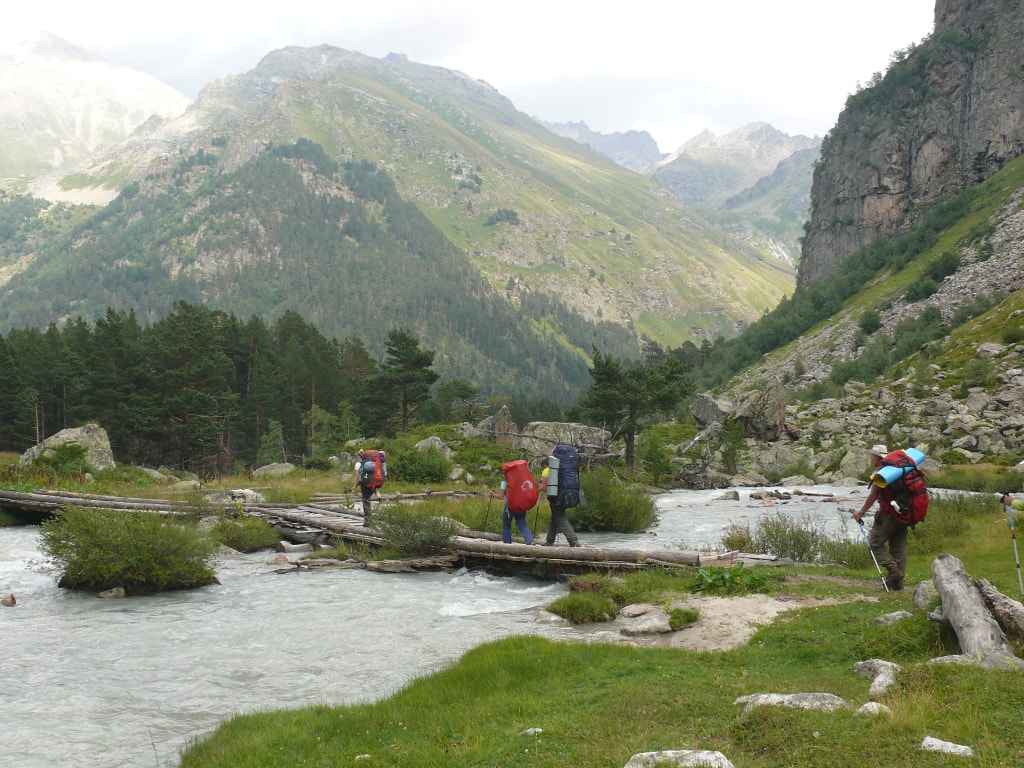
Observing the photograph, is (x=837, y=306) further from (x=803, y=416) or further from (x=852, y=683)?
(x=852, y=683)

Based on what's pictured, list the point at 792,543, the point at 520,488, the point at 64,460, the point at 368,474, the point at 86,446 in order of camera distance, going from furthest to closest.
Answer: the point at 86,446, the point at 64,460, the point at 368,474, the point at 520,488, the point at 792,543

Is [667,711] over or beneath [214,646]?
over

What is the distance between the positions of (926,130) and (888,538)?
353ft

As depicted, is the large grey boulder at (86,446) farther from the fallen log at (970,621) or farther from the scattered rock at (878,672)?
the fallen log at (970,621)

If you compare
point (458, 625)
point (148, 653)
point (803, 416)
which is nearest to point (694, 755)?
point (458, 625)

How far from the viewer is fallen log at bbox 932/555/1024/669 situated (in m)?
6.73

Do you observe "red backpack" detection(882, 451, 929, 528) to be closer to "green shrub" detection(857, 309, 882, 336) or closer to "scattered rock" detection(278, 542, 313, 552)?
"scattered rock" detection(278, 542, 313, 552)

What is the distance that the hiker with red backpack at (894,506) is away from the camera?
1172cm

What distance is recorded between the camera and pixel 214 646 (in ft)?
39.9

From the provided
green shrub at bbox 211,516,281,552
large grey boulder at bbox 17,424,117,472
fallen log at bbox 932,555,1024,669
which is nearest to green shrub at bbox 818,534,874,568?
fallen log at bbox 932,555,1024,669

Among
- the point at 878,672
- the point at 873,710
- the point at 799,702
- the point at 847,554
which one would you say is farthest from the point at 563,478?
the point at 873,710

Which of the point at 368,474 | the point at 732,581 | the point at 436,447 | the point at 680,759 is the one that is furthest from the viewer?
the point at 436,447

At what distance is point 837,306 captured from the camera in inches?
3583

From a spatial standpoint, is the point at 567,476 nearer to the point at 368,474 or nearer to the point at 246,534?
the point at 368,474
